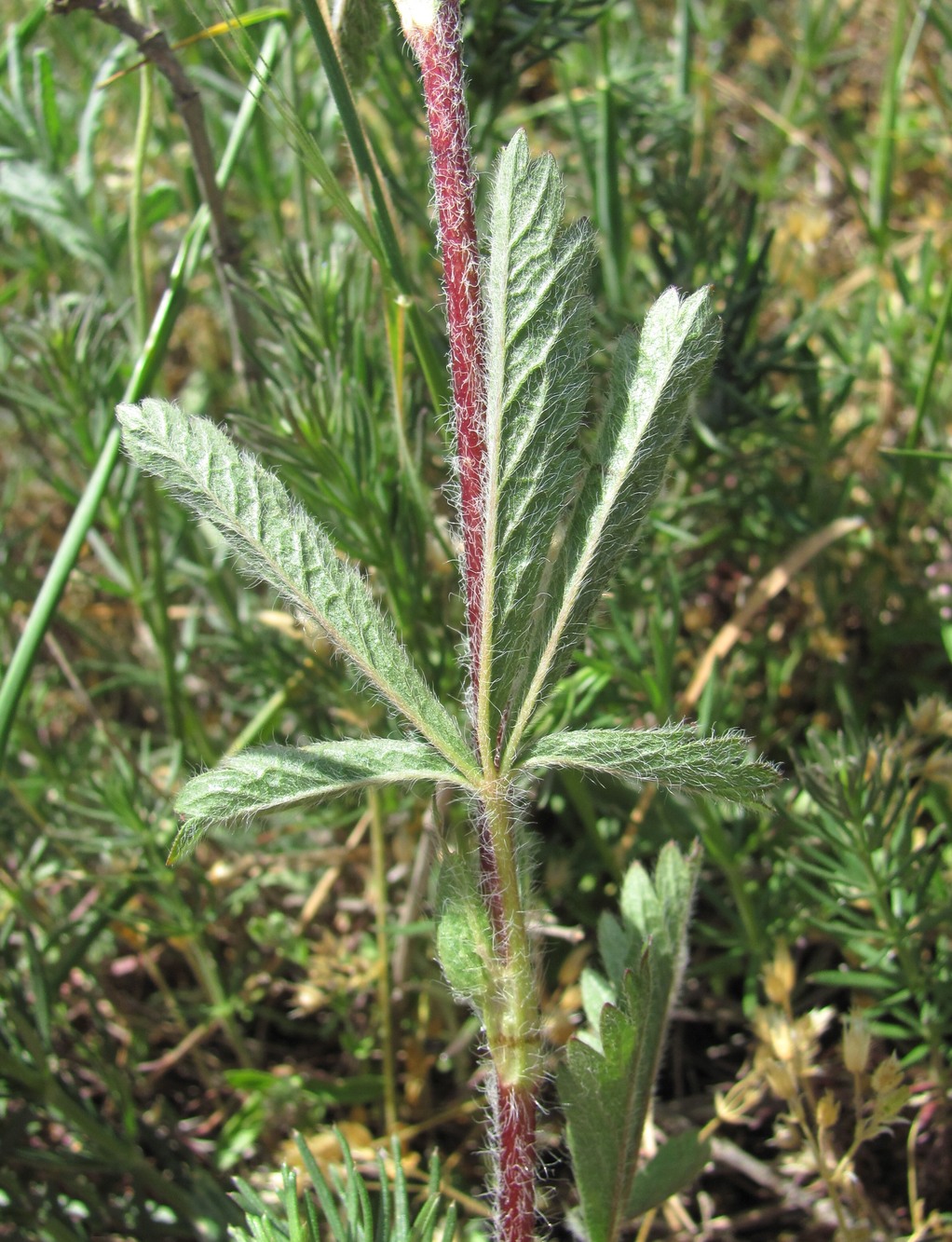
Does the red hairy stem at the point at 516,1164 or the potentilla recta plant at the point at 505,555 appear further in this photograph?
the red hairy stem at the point at 516,1164

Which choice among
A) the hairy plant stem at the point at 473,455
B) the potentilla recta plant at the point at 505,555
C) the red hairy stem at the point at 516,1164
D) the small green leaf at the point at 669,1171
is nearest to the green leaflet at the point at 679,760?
the potentilla recta plant at the point at 505,555

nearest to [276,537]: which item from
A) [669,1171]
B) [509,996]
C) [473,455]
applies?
[473,455]

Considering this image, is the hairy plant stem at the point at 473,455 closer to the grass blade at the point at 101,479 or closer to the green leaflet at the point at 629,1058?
the green leaflet at the point at 629,1058

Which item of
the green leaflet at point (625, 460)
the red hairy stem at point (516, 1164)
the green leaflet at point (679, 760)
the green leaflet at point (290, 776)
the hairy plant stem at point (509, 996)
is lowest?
the red hairy stem at point (516, 1164)

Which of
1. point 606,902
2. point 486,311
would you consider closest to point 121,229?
point 486,311

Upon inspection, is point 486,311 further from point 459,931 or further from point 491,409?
point 459,931

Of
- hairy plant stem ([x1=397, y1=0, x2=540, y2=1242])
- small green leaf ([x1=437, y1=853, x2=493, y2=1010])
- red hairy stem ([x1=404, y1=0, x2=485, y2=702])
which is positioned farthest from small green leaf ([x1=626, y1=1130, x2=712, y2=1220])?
red hairy stem ([x1=404, y1=0, x2=485, y2=702])

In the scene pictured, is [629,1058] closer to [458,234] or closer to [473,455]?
[473,455]
